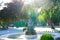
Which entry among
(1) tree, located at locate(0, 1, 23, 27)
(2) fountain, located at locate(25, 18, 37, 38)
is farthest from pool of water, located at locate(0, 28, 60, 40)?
(1) tree, located at locate(0, 1, 23, 27)

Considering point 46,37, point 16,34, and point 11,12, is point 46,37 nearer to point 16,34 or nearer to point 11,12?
point 16,34

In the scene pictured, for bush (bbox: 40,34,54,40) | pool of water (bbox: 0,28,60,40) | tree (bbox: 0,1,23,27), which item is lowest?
bush (bbox: 40,34,54,40)

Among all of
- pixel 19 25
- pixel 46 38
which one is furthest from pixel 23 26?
pixel 46 38

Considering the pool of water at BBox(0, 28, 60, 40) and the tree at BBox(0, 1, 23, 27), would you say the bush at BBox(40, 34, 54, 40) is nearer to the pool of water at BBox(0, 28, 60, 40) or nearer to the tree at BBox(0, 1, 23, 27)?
the pool of water at BBox(0, 28, 60, 40)

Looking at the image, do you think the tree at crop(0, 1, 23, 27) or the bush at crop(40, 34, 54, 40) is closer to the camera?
the bush at crop(40, 34, 54, 40)

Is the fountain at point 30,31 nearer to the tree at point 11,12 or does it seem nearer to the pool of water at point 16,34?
the pool of water at point 16,34

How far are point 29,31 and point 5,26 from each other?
40 cm

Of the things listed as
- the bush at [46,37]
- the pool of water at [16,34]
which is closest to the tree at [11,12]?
the pool of water at [16,34]

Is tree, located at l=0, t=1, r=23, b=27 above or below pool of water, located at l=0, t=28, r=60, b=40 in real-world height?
above

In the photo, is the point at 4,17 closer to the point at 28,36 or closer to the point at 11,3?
the point at 11,3

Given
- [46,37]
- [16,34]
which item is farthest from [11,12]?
[46,37]

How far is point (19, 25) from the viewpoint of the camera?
2.60m

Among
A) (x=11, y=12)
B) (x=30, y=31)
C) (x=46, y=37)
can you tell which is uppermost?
(x=11, y=12)

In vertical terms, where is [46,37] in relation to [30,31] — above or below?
below
